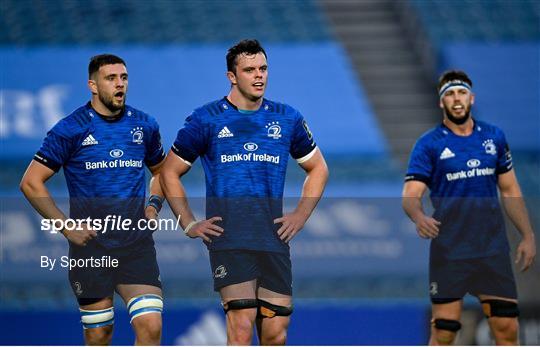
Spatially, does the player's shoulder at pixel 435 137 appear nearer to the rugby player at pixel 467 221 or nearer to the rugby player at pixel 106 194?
the rugby player at pixel 467 221

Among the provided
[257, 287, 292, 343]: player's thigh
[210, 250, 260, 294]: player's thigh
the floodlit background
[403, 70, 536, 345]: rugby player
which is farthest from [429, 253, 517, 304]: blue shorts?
[210, 250, 260, 294]: player's thigh

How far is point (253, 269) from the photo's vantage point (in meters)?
7.16

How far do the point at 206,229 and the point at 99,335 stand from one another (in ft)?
3.34

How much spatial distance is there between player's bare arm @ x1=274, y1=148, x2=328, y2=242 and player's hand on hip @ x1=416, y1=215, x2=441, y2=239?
0.85 metres

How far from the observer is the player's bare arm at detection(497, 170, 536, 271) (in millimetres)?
7844

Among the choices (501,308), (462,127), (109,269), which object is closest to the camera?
(109,269)

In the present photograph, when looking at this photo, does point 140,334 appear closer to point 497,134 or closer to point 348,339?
point 348,339

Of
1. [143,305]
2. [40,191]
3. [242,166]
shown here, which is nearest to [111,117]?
[40,191]

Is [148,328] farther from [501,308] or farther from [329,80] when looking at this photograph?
[329,80]

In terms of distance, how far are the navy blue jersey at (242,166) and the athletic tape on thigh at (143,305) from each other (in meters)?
0.53

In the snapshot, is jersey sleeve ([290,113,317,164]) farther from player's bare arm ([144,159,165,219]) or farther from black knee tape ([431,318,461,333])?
black knee tape ([431,318,461,333])

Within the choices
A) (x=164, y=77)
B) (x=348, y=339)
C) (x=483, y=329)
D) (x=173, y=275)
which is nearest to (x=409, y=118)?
(x=164, y=77)

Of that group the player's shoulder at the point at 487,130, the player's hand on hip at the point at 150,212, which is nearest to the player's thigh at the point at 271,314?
the player's hand on hip at the point at 150,212

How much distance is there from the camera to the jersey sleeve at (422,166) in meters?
7.95
